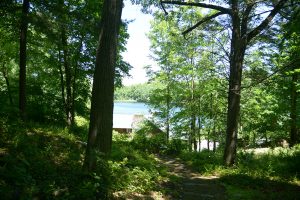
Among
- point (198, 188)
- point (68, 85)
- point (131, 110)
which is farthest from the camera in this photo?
point (131, 110)

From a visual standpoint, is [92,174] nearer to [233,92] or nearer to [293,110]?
[233,92]

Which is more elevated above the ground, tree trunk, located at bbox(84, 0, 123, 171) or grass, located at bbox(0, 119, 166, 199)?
tree trunk, located at bbox(84, 0, 123, 171)

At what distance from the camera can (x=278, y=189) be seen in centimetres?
834

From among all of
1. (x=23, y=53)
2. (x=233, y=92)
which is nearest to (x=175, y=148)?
(x=233, y=92)

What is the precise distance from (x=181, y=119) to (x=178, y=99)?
154 centimetres

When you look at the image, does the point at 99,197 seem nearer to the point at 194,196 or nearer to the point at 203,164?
the point at 194,196

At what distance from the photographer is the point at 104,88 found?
6.95 meters

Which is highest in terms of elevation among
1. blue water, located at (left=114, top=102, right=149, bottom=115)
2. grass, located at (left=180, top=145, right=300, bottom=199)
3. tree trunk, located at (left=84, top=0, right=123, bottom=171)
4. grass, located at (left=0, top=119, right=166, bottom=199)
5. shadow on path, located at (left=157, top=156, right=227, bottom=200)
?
blue water, located at (left=114, top=102, right=149, bottom=115)

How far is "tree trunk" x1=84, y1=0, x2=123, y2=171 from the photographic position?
22.7 ft

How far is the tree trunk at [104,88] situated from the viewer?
6910mm

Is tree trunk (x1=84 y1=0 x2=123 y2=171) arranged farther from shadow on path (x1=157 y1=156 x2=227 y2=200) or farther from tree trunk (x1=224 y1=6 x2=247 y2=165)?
tree trunk (x1=224 y1=6 x2=247 y2=165)

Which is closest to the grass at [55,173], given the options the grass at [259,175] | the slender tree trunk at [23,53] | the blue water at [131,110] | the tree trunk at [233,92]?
the slender tree trunk at [23,53]

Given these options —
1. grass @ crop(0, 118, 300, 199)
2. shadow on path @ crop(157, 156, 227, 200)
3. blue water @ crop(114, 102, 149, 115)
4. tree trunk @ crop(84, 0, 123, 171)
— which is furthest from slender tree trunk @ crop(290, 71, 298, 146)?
blue water @ crop(114, 102, 149, 115)

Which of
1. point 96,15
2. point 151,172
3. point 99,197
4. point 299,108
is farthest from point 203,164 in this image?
point 96,15
